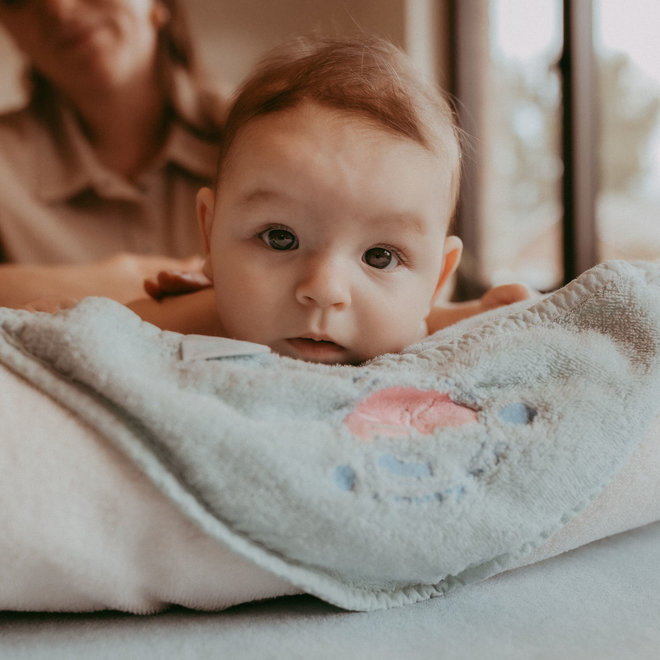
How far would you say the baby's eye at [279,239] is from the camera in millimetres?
781

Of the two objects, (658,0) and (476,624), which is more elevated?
(658,0)

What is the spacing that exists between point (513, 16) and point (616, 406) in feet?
7.41

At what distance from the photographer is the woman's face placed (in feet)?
8.32

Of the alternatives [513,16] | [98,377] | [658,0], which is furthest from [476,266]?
[98,377]

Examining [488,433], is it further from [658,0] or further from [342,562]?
[658,0]

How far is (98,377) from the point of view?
0.53 metres

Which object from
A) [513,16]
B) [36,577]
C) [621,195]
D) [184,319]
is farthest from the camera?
[513,16]

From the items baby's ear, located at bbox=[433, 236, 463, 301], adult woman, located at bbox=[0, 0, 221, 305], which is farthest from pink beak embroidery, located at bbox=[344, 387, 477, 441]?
adult woman, located at bbox=[0, 0, 221, 305]

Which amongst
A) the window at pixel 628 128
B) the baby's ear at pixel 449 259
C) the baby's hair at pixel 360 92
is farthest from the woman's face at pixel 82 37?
the baby's ear at pixel 449 259

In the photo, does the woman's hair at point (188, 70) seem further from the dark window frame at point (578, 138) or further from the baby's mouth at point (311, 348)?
the baby's mouth at point (311, 348)

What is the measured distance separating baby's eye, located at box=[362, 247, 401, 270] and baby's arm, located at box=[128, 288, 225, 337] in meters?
0.24

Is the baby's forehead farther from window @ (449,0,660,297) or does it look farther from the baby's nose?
window @ (449,0,660,297)

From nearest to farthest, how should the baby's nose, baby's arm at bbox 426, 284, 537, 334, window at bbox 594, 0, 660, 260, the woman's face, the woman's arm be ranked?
→ the baby's nose < baby's arm at bbox 426, 284, 537, 334 < the woman's arm < window at bbox 594, 0, 660, 260 < the woman's face

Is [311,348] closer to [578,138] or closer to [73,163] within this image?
[578,138]
